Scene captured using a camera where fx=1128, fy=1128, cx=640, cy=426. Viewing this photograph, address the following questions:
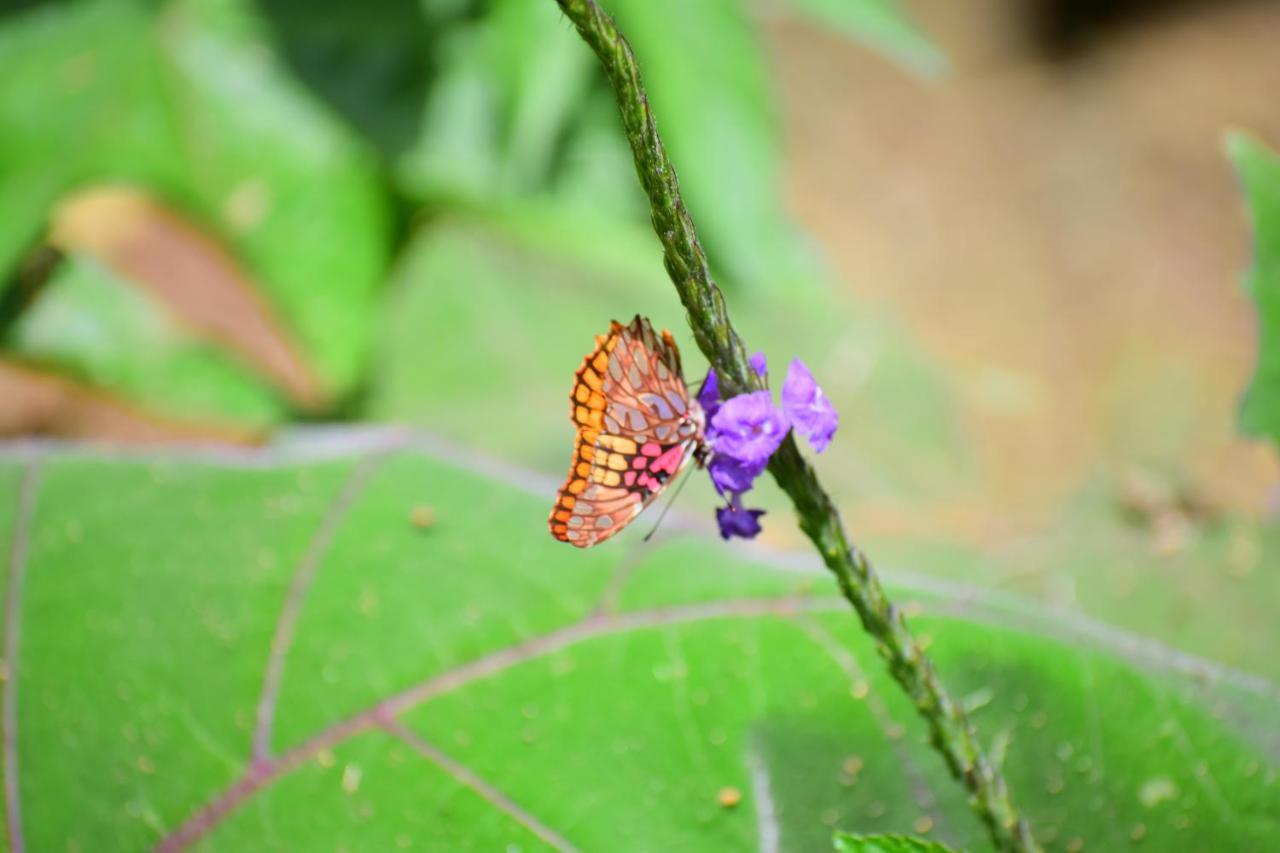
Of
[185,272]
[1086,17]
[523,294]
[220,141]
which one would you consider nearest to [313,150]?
[220,141]

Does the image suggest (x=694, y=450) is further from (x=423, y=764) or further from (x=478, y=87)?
(x=478, y=87)

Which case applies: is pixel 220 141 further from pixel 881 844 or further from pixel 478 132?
pixel 881 844

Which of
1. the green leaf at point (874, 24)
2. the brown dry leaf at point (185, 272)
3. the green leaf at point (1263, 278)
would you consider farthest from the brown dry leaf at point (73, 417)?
the green leaf at point (1263, 278)

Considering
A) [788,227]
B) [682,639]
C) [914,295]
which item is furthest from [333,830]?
[914,295]

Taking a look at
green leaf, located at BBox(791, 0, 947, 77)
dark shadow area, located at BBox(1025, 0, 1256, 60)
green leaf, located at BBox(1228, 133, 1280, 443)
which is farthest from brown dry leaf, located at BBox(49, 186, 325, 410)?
dark shadow area, located at BBox(1025, 0, 1256, 60)

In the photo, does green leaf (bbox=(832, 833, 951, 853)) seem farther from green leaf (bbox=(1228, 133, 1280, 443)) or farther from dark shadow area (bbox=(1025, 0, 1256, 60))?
dark shadow area (bbox=(1025, 0, 1256, 60))
